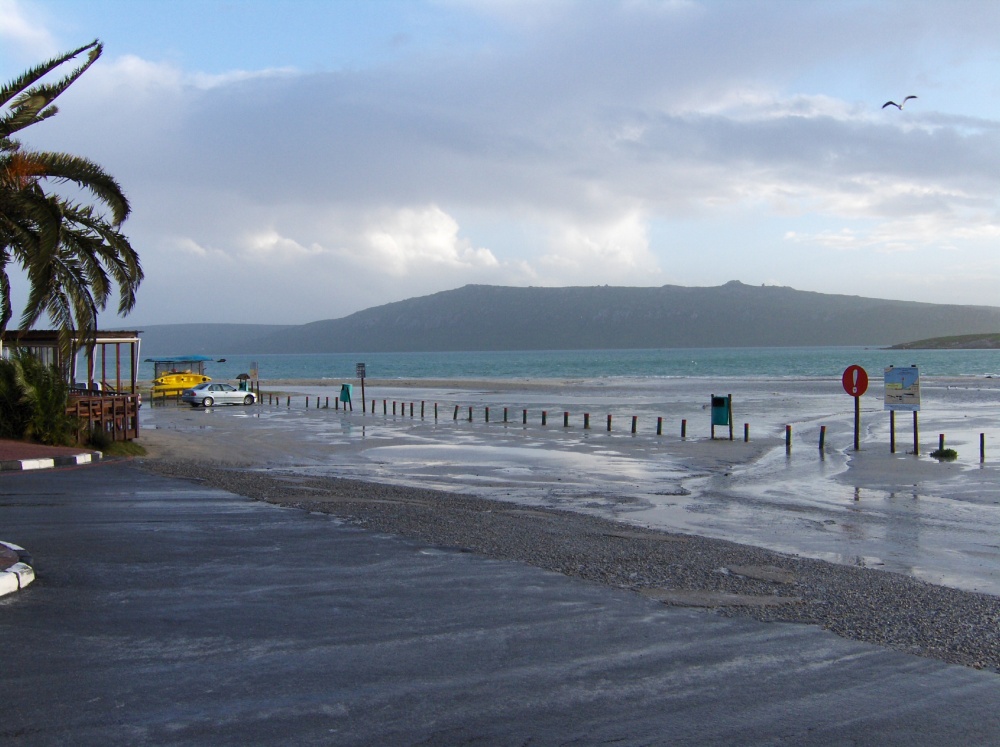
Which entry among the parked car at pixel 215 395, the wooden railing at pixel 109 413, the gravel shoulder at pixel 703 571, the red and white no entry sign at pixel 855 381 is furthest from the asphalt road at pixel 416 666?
the parked car at pixel 215 395

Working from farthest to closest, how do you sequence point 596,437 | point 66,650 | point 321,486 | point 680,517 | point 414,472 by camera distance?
1. point 596,437
2. point 414,472
3. point 321,486
4. point 680,517
5. point 66,650

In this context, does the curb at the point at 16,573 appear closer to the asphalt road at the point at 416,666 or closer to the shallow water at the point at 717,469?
A: the asphalt road at the point at 416,666

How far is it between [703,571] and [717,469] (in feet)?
41.8

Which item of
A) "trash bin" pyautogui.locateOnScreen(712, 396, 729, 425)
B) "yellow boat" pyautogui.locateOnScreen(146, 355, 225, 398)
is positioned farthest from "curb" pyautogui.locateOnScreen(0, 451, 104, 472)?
"yellow boat" pyautogui.locateOnScreen(146, 355, 225, 398)

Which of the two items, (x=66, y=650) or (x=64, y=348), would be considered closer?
(x=66, y=650)

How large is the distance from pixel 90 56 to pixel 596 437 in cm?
1897

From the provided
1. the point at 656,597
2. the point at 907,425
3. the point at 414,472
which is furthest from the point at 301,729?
the point at 907,425

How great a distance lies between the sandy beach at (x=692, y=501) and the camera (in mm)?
8211

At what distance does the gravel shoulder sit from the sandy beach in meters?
0.03

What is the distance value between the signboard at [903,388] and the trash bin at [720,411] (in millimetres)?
5182

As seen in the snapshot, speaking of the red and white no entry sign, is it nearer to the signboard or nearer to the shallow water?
the signboard

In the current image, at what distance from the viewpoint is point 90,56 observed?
16781mm

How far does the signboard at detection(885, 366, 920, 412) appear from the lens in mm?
24734

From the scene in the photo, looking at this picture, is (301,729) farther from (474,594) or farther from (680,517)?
(680,517)
